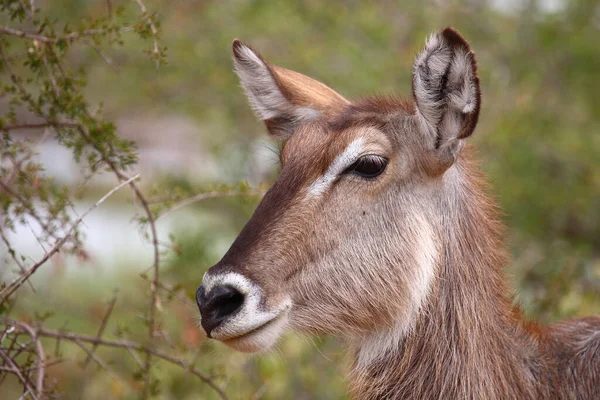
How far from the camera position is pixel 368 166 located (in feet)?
13.9

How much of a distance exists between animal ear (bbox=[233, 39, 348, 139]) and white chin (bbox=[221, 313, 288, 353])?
1.34 m

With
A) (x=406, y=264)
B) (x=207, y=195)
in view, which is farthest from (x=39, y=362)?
(x=406, y=264)

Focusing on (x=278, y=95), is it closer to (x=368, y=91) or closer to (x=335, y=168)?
(x=335, y=168)

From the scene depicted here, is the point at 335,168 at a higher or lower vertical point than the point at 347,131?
lower

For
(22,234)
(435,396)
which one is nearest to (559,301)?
(435,396)

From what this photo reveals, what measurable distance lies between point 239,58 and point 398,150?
4.12ft

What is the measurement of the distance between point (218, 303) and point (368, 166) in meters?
1.03

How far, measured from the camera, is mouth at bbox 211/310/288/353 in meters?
3.95

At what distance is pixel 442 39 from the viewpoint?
3939mm

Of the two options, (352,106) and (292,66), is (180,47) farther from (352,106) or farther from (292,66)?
(352,106)

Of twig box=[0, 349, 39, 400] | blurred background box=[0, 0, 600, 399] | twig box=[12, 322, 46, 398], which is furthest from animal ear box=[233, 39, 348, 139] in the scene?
blurred background box=[0, 0, 600, 399]

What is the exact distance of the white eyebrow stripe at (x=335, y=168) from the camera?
13.8 ft

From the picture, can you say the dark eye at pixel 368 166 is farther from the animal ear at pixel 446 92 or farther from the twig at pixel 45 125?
the twig at pixel 45 125

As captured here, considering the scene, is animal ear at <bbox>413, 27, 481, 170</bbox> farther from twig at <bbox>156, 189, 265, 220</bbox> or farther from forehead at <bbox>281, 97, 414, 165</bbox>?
twig at <bbox>156, 189, 265, 220</bbox>
